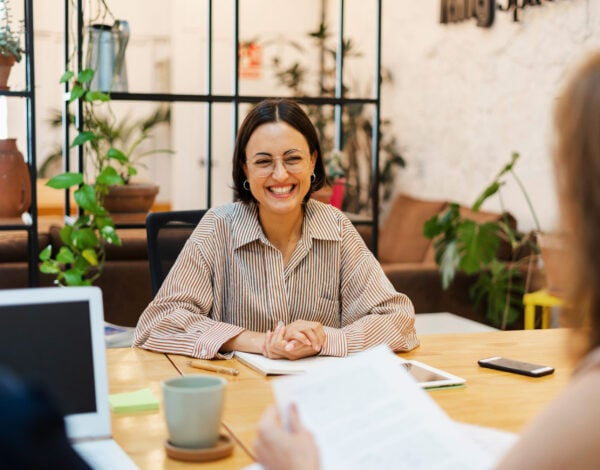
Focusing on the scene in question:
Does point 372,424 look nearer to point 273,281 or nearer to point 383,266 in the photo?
point 273,281

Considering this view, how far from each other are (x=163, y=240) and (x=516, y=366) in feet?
3.31

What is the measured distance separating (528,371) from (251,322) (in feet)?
2.36

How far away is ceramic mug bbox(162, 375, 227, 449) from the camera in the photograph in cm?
120

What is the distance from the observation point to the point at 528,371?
1745 millimetres

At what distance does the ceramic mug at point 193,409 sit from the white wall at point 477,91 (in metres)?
3.58

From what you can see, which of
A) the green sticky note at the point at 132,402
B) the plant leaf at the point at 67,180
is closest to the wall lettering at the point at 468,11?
the plant leaf at the point at 67,180

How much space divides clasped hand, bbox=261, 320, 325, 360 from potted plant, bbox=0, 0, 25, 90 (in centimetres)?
204

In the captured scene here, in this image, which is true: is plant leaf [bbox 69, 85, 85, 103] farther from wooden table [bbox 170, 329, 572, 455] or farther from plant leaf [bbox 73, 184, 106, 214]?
wooden table [bbox 170, 329, 572, 455]

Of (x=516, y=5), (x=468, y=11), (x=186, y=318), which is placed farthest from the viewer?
(x=468, y=11)

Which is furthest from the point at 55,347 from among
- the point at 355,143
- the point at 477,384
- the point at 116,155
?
the point at 355,143

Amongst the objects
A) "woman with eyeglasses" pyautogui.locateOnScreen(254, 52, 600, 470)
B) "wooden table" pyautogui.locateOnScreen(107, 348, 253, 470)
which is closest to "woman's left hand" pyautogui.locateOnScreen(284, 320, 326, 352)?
"wooden table" pyautogui.locateOnScreen(107, 348, 253, 470)

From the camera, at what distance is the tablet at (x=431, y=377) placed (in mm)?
1644

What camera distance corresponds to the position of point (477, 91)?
17.8 feet

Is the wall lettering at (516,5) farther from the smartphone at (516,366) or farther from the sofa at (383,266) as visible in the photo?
the smartphone at (516,366)
